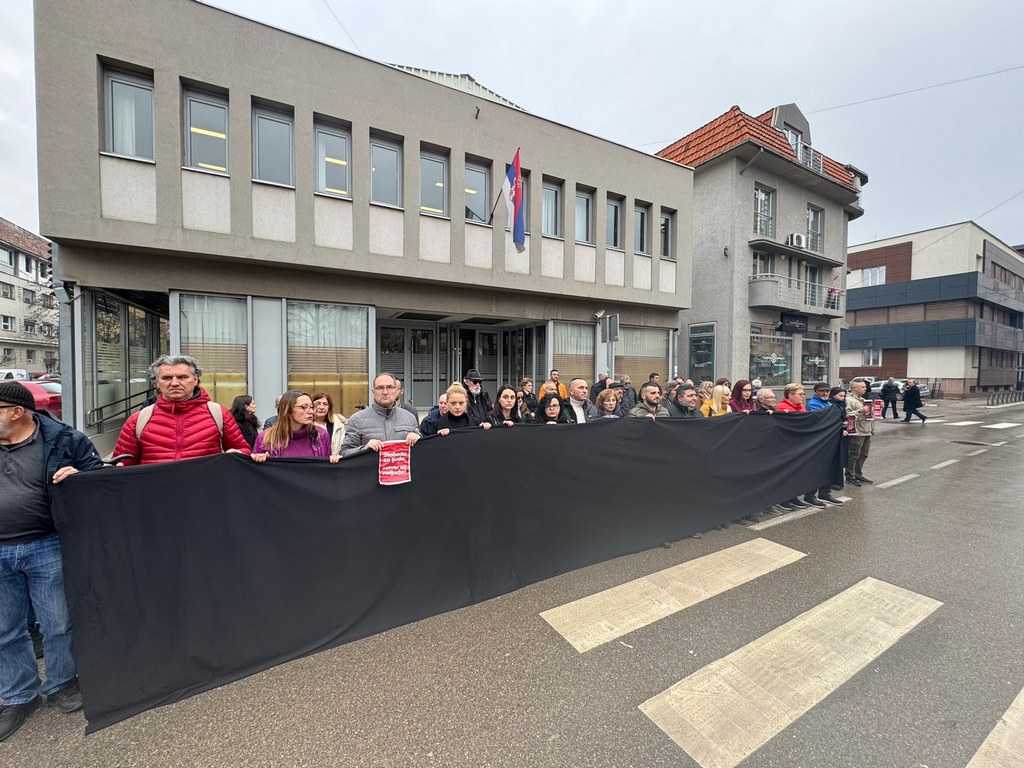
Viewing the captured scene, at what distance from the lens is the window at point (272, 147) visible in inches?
332

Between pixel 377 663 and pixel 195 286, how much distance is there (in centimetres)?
823

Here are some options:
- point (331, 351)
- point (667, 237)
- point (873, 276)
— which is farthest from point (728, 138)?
point (873, 276)

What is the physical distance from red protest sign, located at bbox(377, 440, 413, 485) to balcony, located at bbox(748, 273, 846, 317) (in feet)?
53.8

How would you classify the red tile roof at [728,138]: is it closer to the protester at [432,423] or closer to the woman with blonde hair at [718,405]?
the woman with blonde hair at [718,405]

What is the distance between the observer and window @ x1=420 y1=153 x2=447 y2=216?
10.1 m

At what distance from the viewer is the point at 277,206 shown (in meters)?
8.44

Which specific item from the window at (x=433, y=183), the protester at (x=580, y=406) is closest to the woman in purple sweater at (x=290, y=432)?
the protester at (x=580, y=406)

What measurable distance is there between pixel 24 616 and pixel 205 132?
28.7ft

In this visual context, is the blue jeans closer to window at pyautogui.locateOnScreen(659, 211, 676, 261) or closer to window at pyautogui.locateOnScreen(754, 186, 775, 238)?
window at pyautogui.locateOnScreen(659, 211, 676, 261)

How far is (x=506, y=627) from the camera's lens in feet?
10.6

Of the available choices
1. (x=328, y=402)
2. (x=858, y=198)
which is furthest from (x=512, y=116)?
(x=858, y=198)

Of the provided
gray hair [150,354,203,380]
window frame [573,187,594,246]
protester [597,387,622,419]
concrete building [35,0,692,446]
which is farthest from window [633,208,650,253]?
gray hair [150,354,203,380]

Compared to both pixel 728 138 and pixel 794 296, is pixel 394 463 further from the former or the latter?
pixel 794 296

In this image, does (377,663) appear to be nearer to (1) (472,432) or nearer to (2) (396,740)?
(2) (396,740)
